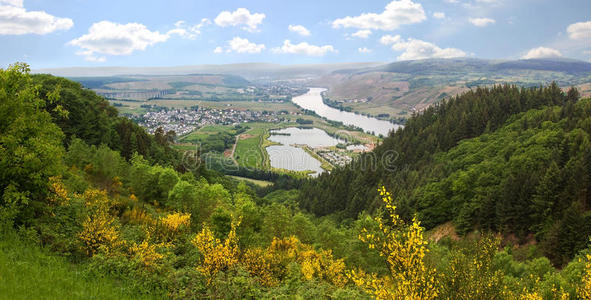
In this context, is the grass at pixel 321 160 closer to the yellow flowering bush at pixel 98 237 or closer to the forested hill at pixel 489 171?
the forested hill at pixel 489 171

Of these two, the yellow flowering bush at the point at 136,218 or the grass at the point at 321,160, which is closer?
the yellow flowering bush at the point at 136,218

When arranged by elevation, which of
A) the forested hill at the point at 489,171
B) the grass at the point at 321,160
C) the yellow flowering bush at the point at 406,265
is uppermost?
the yellow flowering bush at the point at 406,265

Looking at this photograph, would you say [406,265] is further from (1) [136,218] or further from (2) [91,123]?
(2) [91,123]

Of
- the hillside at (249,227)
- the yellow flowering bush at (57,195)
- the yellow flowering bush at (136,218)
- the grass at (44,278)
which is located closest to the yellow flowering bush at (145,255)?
the hillside at (249,227)

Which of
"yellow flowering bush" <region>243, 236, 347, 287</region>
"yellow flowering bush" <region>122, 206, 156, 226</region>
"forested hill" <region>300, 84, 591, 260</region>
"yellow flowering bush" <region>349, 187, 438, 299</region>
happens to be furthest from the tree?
"forested hill" <region>300, 84, 591, 260</region>

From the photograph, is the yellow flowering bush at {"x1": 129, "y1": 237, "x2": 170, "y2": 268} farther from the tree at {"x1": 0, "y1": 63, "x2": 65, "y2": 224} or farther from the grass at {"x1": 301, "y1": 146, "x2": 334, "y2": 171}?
the grass at {"x1": 301, "y1": 146, "x2": 334, "y2": 171}

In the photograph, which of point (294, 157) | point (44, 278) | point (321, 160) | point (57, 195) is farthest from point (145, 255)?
point (294, 157)
